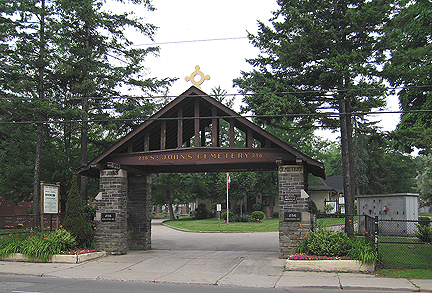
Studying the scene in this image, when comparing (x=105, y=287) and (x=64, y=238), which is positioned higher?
(x=64, y=238)

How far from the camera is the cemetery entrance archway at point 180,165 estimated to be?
15156mm

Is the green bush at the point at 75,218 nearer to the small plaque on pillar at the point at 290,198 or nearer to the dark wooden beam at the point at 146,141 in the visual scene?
the dark wooden beam at the point at 146,141

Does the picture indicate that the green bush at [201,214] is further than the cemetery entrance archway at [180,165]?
Yes

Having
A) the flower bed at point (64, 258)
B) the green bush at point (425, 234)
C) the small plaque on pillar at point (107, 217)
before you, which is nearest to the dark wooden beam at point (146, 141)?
the small plaque on pillar at point (107, 217)

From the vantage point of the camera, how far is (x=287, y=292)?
10070mm

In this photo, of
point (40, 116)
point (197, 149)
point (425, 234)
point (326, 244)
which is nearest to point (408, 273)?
point (326, 244)

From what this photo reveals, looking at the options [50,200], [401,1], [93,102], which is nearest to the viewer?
[50,200]

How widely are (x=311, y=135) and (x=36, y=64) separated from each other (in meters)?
32.3

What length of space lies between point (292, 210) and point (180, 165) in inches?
201

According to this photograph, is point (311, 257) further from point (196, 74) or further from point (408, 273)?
point (196, 74)

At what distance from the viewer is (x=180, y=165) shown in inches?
661

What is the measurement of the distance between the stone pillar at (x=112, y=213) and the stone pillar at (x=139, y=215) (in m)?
1.75

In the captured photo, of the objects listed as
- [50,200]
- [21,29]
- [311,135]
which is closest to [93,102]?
[21,29]

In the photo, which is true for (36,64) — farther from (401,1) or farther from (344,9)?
(401,1)
